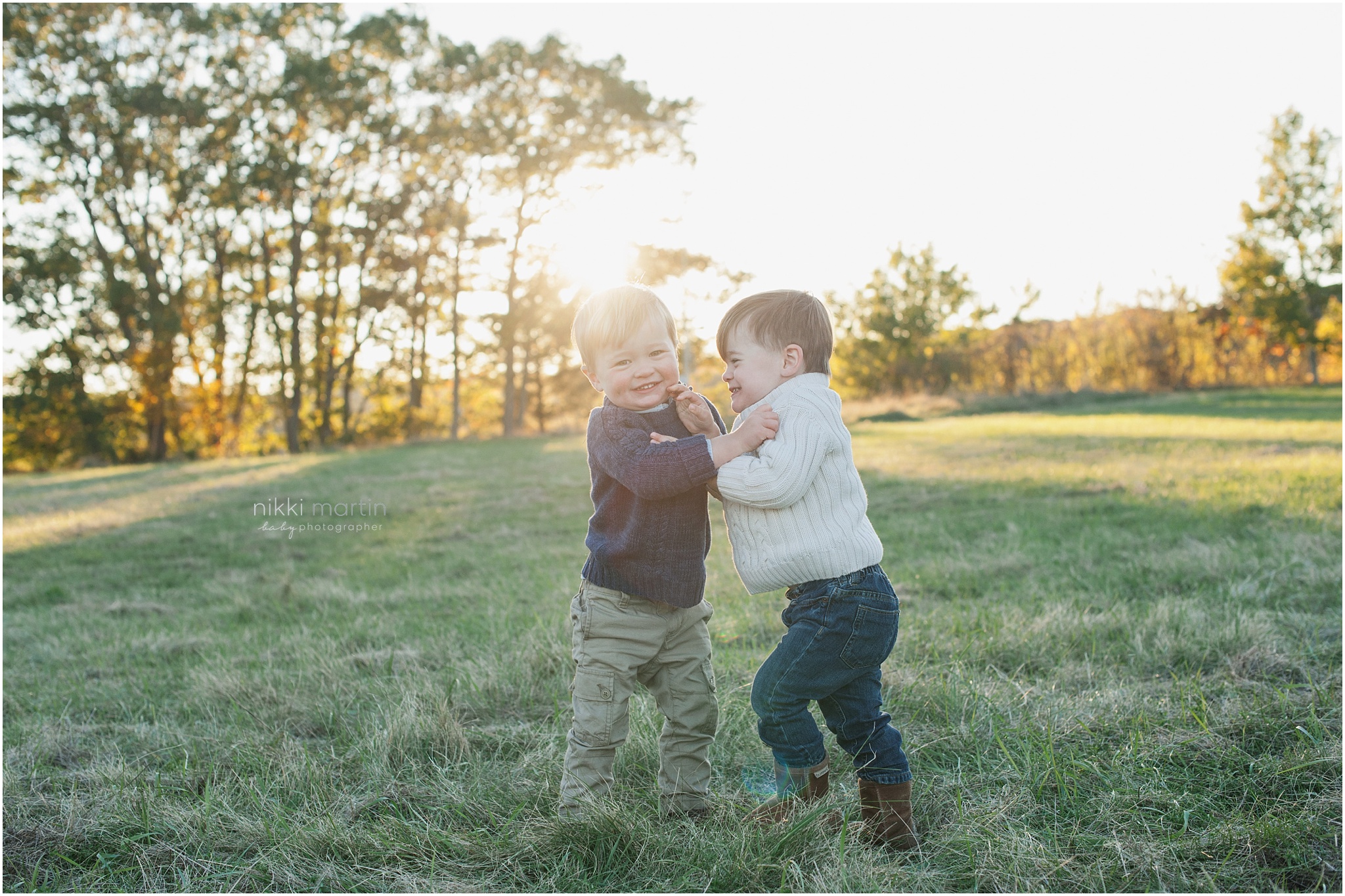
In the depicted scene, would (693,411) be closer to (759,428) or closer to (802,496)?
(759,428)

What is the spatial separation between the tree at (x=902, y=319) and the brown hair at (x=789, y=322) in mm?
31410

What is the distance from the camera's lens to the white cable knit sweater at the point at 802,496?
1924mm

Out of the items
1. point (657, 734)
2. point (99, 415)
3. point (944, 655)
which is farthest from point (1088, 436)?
point (99, 415)

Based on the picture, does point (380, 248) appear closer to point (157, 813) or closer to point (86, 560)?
point (86, 560)

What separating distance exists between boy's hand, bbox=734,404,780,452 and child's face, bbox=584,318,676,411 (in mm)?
259

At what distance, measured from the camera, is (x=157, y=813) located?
2164mm

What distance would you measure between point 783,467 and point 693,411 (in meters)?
0.30

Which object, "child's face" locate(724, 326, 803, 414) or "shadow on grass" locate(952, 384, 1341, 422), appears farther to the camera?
"shadow on grass" locate(952, 384, 1341, 422)

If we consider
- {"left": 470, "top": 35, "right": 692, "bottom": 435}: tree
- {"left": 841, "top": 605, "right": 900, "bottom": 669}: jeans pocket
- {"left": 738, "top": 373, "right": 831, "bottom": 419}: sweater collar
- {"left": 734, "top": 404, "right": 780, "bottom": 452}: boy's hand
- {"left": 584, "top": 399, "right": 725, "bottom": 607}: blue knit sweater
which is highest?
{"left": 470, "top": 35, "right": 692, "bottom": 435}: tree

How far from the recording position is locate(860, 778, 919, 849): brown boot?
198cm

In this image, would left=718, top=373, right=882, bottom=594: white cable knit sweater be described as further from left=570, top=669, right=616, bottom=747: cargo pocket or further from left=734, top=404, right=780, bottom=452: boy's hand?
left=570, top=669, right=616, bottom=747: cargo pocket

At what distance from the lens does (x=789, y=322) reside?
2.05 m

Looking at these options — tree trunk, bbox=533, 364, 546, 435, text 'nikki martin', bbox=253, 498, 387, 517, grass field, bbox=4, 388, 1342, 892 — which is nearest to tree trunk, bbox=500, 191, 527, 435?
tree trunk, bbox=533, 364, 546, 435

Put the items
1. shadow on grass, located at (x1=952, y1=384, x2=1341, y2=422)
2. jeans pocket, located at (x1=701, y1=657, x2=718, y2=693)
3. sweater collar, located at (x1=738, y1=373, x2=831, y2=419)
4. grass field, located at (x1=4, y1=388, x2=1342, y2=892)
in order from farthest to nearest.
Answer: shadow on grass, located at (x1=952, y1=384, x2=1341, y2=422) < jeans pocket, located at (x1=701, y1=657, x2=718, y2=693) < sweater collar, located at (x1=738, y1=373, x2=831, y2=419) < grass field, located at (x1=4, y1=388, x2=1342, y2=892)
